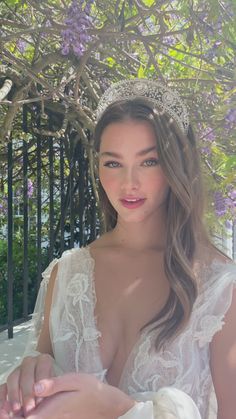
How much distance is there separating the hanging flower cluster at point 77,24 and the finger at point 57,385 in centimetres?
186

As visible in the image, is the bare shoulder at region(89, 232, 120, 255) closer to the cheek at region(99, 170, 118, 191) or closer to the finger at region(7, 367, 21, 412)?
the cheek at region(99, 170, 118, 191)

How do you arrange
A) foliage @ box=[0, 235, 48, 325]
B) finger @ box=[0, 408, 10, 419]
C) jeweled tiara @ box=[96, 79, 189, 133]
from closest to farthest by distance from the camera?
finger @ box=[0, 408, 10, 419]
jeweled tiara @ box=[96, 79, 189, 133]
foliage @ box=[0, 235, 48, 325]

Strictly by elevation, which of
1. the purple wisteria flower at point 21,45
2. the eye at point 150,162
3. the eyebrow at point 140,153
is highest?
the purple wisteria flower at point 21,45

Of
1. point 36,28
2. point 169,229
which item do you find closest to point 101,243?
point 169,229

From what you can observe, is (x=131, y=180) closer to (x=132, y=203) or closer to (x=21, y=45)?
(x=132, y=203)

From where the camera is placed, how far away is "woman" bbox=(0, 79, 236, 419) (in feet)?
4.39

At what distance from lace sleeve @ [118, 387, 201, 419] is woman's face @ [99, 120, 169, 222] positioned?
0.49 meters

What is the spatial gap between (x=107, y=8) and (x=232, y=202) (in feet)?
4.43

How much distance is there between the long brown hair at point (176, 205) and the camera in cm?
137

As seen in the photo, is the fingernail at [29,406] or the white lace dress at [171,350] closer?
the fingernail at [29,406]

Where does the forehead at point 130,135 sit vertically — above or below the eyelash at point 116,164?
above

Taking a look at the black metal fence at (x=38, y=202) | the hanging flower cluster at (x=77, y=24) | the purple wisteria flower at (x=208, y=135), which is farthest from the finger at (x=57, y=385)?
the black metal fence at (x=38, y=202)

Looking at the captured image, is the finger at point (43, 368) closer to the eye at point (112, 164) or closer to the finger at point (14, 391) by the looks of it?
the finger at point (14, 391)

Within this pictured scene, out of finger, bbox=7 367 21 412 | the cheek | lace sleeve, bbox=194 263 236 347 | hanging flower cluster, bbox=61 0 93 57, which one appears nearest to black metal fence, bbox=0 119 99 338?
hanging flower cluster, bbox=61 0 93 57
